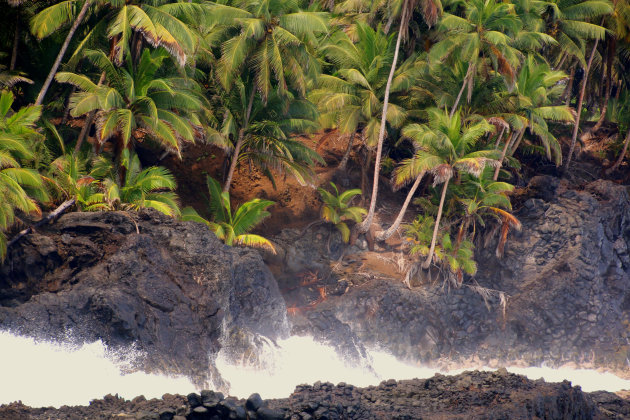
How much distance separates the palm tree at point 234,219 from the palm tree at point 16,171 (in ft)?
19.1

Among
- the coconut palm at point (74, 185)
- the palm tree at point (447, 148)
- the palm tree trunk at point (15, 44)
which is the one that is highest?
the palm tree trunk at point (15, 44)

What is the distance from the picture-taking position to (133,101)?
2070cm

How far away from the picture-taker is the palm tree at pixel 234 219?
23.1 m

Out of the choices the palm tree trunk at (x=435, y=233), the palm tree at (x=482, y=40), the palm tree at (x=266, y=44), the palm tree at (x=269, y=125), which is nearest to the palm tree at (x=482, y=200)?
the palm tree trunk at (x=435, y=233)

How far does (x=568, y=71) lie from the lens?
37406 millimetres

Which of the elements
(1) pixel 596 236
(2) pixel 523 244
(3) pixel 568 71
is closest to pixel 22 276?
(2) pixel 523 244

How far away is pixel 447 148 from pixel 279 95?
6.23 m

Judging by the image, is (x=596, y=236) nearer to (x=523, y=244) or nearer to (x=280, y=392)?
(x=523, y=244)

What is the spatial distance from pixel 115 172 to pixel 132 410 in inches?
374

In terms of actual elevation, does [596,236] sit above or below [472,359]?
above

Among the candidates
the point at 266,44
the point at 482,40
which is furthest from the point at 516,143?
the point at 266,44

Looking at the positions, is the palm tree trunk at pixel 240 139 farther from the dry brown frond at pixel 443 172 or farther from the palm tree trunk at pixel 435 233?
the palm tree trunk at pixel 435 233

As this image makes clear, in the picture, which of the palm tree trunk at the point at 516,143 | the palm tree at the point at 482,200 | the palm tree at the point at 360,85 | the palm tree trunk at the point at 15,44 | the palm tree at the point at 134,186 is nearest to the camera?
the palm tree at the point at 134,186

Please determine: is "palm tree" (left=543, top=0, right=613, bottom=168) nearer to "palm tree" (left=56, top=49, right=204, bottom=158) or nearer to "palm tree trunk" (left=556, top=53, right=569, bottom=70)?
"palm tree trunk" (left=556, top=53, right=569, bottom=70)
